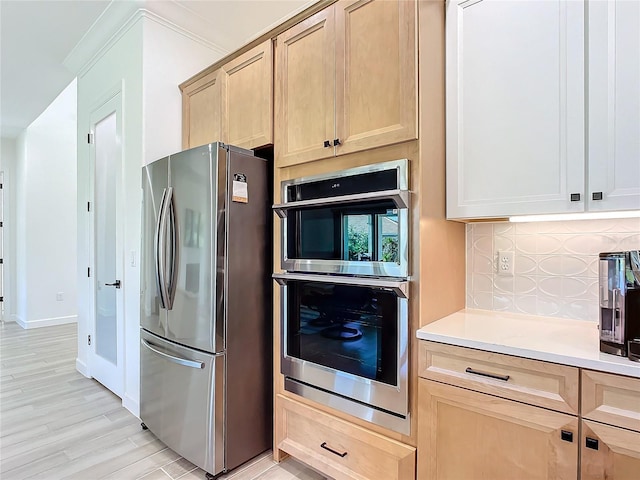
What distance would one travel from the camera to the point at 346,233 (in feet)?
5.56

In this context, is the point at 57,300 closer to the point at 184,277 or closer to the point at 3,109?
the point at 3,109

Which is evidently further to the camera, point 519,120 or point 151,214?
point 151,214

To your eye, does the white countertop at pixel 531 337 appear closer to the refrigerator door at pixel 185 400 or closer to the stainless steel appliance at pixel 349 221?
the stainless steel appliance at pixel 349 221

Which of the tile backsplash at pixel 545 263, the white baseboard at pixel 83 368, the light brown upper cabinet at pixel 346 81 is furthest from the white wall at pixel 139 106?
the tile backsplash at pixel 545 263

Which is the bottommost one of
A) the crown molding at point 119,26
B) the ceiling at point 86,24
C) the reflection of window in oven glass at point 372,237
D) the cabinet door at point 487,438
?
the cabinet door at point 487,438

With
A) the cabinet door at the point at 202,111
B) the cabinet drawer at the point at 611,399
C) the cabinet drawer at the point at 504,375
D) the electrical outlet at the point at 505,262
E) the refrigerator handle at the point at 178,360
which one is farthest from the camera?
the cabinet door at the point at 202,111

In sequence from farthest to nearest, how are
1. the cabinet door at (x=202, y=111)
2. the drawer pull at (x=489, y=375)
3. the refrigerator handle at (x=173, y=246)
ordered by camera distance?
1. the cabinet door at (x=202, y=111)
2. the refrigerator handle at (x=173, y=246)
3. the drawer pull at (x=489, y=375)

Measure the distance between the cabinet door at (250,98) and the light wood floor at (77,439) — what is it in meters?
1.89

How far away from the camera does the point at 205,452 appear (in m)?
1.86

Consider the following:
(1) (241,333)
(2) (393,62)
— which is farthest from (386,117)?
(1) (241,333)

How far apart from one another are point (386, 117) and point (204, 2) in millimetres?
1881

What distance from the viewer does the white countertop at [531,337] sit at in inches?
44.5

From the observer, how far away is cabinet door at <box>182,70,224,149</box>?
2408 millimetres

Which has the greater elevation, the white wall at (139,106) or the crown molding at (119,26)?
the crown molding at (119,26)
